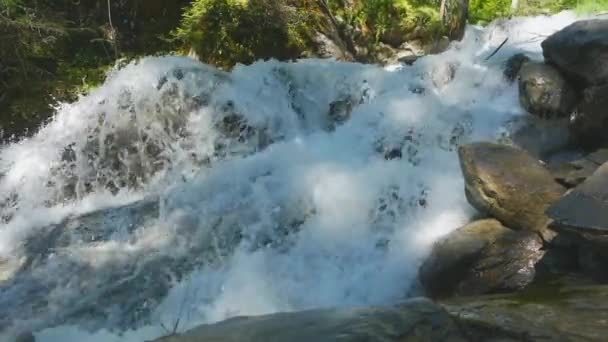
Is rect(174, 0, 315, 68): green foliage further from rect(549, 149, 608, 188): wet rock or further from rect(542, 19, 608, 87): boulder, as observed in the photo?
rect(549, 149, 608, 188): wet rock

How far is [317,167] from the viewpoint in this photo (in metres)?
6.95

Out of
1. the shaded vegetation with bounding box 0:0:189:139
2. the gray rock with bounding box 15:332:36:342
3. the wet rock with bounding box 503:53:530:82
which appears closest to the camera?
the gray rock with bounding box 15:332:36:342

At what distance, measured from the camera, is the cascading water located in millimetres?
5305

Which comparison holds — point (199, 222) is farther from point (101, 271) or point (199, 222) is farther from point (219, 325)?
point (219, 325)

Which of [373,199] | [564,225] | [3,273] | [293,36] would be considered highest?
[293,36]

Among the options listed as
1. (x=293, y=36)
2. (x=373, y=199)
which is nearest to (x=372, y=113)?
(x=373, y=199)

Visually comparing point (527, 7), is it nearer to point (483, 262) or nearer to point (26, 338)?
point (483, 262)

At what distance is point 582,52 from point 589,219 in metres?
2.75

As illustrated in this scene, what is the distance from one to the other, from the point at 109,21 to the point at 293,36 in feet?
9.96

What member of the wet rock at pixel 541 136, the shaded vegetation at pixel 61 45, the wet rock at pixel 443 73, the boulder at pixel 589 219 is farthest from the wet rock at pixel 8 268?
the wet rock at pixel 443 73

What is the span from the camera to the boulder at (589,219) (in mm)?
4062

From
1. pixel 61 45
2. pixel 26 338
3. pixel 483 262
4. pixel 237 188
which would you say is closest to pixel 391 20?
pixel 61 45

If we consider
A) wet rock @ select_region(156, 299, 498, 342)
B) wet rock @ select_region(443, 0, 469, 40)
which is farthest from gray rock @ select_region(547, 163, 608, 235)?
wet rock @ select_region(443, 0, 469, 40)

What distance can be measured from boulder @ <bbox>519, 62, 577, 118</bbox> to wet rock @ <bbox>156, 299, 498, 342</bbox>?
15.0ft
